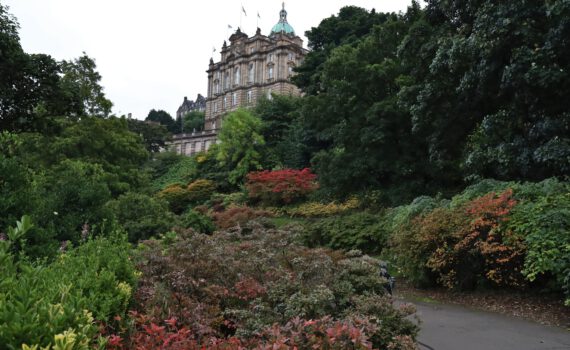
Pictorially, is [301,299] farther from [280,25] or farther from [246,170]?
[280,25]

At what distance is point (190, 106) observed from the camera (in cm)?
11212

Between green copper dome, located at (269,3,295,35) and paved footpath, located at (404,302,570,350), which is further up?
green copper dome, located at (269,3,295,35)

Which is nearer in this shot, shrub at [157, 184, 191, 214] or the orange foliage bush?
the orange foliage bush

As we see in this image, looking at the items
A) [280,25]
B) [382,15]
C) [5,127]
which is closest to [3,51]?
[5,127]

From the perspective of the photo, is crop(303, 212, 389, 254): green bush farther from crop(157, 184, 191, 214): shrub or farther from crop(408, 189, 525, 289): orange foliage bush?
crop(157, 184, 191, 214): shrub

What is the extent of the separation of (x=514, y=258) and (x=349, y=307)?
482 cm

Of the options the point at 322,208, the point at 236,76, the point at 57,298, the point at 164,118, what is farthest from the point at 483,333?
the point at 164,118

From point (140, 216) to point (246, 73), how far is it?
6145 centimetres

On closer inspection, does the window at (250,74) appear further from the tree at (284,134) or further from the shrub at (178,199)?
the shrub at (178,199)

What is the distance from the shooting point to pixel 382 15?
3694 centimetres

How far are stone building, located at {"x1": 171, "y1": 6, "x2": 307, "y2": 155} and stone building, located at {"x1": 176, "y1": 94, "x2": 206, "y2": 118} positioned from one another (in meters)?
29.1

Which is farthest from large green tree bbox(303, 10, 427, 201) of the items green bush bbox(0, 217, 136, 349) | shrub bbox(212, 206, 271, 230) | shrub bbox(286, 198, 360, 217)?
green bush bbox(0, 217, 136, 349)

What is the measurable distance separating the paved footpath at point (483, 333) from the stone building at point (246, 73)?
56.0 meters

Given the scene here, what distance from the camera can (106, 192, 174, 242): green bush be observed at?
12.5 m
